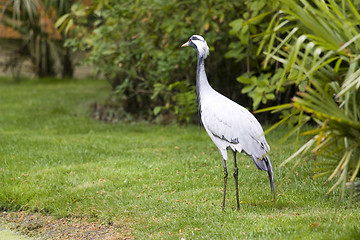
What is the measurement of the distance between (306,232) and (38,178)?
12.4 feet

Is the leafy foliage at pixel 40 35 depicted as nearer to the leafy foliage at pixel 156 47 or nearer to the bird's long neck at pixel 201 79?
the leafy foliage at pixel 156 47

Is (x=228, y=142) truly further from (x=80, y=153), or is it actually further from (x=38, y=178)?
(x=80, y=153)

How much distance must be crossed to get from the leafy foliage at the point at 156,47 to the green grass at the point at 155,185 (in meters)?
0.88

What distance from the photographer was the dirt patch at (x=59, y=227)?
202 inches

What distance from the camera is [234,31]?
8078 millimetres

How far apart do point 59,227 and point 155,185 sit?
4.52 feet

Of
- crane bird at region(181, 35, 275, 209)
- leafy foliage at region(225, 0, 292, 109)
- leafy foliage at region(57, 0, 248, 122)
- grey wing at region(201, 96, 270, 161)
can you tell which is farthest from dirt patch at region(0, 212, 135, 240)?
leafy foliage at region(57, 0, 248, 122)

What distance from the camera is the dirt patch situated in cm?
513

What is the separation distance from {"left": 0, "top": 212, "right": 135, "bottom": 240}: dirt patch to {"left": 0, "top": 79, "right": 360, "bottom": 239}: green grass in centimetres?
12

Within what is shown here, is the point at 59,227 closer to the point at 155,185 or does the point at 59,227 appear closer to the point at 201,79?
the point at 155,185

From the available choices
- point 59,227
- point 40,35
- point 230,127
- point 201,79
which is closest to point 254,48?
point 201,79

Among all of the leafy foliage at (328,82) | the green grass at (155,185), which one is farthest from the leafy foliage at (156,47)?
the leafy foliage at (328,82)

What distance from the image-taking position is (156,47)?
34.6 feet

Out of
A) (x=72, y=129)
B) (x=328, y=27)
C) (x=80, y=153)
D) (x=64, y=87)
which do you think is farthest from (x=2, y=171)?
(x=64, y=87)
